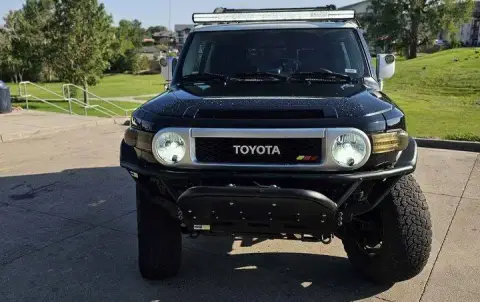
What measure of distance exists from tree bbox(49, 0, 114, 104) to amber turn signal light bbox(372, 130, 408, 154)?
21978 mm

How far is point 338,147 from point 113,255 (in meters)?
2.29

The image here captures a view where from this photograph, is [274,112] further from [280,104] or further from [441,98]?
[441,98]

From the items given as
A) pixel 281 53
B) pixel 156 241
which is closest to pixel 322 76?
pixel 281 53

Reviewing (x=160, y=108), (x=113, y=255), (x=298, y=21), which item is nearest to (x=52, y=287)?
(x=113, y=255)

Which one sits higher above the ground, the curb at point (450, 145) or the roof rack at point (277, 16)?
the roof rack at point (277, 16)

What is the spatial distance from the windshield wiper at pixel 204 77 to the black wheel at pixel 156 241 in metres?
1.00

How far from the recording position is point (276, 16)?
4.13 meters

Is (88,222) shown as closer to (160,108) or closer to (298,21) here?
(160,108)

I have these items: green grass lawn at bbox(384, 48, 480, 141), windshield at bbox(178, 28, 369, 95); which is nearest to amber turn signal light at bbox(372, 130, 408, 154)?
windshield at bbox(178, 28, 369, 95)

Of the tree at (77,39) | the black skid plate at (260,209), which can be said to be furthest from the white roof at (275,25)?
the tree at (77,39)

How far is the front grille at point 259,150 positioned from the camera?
270 centimetres

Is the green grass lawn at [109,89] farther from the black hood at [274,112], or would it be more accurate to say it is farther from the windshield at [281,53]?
the black hood at [274,112]

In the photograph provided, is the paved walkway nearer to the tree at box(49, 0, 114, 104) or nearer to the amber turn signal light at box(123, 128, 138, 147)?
the amber turn signal light at box(123, 128, 138, 147)

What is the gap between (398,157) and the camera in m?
2.87
